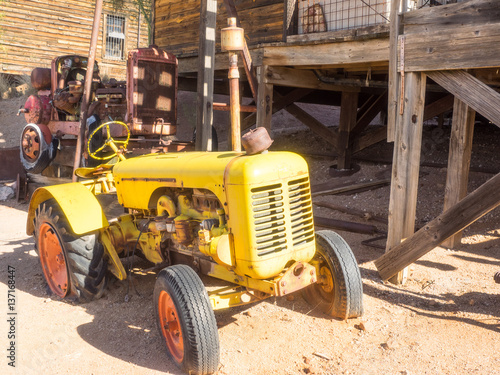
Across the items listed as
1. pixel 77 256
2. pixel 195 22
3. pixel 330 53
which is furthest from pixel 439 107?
pixel 77 256

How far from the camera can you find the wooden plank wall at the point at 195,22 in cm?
776

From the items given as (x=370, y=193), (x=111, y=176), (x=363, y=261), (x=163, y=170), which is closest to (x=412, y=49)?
(x=363, y=261)

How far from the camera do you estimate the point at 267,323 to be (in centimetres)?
401

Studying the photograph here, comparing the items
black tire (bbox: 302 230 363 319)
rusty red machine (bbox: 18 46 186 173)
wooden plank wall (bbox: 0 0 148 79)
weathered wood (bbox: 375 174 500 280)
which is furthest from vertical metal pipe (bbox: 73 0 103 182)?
wooden plank wall (bbox: 0 0 148 79)

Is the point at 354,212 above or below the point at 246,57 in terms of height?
below

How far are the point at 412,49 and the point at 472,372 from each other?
9.43ft

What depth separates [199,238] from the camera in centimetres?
355

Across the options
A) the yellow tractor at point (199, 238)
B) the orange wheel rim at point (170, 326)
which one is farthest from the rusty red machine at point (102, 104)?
the orange wheel rim at point (170, 326)

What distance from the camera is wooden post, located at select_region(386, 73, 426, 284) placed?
4.78 m

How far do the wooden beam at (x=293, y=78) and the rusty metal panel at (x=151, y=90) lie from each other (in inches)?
64.4

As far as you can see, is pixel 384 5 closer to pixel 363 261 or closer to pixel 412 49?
pixel 412 49

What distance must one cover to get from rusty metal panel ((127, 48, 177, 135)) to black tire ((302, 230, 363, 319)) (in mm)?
3981

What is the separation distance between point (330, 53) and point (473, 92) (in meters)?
2.52

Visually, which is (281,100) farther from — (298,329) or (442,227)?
(298,329)
